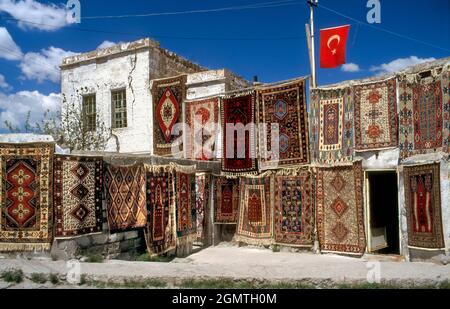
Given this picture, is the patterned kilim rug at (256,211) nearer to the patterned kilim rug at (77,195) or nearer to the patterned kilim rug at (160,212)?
the patterned kilim rug at (160,212)

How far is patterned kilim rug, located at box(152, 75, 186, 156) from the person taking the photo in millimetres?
13289

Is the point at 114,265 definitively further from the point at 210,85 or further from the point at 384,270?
the point at 210,85

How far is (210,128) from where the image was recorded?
40.5 feet

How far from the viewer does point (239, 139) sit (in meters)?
11.7

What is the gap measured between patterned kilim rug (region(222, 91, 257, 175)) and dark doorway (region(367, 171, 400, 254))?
10.4 ft

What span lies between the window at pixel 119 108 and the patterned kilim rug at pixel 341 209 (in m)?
7.81

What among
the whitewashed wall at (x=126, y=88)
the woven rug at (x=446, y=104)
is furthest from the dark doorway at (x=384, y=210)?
the whitewashed wall at (x=126, y=88)

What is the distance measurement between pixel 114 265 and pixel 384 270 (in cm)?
427

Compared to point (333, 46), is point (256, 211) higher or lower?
lower

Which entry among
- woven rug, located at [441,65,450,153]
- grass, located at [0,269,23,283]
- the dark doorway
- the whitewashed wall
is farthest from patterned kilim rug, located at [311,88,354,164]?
grass, located at [0,269,23,283]

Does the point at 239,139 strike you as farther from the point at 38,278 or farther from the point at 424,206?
the point at 38,278

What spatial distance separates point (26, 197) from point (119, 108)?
844 cm

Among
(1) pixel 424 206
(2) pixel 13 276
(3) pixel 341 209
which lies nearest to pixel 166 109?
(3) pixel 341 209
